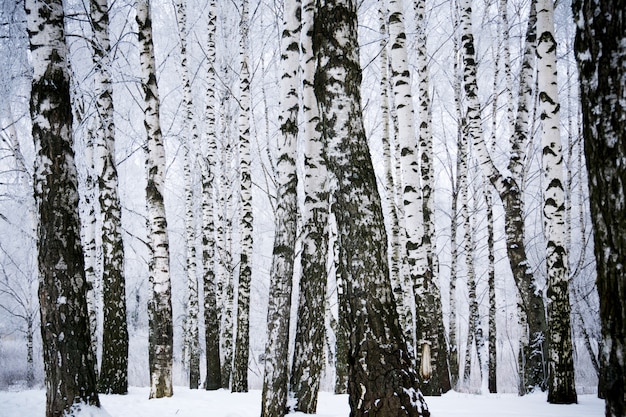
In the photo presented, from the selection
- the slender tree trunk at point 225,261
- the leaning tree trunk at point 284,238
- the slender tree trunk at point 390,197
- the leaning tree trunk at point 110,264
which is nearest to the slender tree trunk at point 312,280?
the leaning tree trunk at point 284,238

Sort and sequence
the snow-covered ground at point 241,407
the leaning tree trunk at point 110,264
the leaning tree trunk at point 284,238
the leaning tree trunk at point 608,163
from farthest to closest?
the leaning tree trunk at point 110,264 → the leaning tree trunk at point 284,238 → the snow-covered ground at point 241,407 → the leaning tree trunk at point 608,163

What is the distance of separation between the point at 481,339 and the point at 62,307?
11219 millimetres

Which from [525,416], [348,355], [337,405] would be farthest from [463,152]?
[348,355]

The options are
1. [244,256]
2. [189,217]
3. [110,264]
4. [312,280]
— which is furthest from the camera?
[189,217]

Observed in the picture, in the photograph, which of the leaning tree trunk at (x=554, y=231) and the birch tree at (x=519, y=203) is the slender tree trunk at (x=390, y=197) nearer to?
the birch tree at (x=519, y=203)

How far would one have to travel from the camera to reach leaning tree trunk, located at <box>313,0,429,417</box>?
341 cm

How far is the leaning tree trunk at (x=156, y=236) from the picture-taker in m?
8.14

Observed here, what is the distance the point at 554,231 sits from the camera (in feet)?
20.4

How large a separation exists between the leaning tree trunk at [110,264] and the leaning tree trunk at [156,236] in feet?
2.27

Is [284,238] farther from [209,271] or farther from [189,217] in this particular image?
[189,217]

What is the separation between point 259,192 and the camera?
22922 mm

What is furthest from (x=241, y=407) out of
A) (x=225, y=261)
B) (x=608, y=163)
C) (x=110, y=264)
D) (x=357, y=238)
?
(x=608, y=163)

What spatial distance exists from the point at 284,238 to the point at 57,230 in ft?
8.10

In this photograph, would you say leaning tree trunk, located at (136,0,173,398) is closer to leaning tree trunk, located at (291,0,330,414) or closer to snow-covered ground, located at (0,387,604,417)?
snow-covered ground, located at (0,387,604,417)
